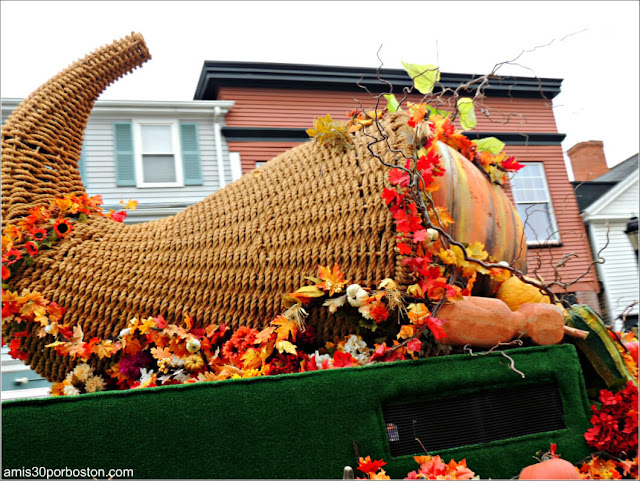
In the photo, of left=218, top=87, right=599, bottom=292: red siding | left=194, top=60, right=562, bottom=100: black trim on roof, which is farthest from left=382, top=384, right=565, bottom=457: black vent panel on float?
left=194, top=60, right=562, bottom=100: black trim on roof

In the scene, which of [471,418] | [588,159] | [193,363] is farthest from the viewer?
[588,159]

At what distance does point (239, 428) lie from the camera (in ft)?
4.42

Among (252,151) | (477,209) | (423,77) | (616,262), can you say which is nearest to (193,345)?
(477,209)

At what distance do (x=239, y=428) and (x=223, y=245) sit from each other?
28.5 inches

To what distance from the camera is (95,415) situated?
4.34 ft

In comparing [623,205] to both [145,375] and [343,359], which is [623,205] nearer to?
[343,359]

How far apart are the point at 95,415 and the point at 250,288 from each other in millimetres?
657

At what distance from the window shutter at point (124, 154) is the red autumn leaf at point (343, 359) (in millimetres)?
6491

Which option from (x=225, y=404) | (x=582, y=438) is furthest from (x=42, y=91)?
(x=582, y=438)

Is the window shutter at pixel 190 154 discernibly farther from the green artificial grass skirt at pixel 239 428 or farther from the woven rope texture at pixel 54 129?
the green artificial grass skirt at pixel 239 428

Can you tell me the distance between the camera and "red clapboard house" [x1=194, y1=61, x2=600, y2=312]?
8.13 m

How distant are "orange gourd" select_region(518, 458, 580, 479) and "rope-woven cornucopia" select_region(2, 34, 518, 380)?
64 cm

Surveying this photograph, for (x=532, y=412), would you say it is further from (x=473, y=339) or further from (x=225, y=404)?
(x=225, y=404)

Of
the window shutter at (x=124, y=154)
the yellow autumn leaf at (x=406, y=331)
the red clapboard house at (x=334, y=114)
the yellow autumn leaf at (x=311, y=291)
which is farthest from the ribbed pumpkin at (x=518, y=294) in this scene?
the window shutter at (x=124, y=154)
